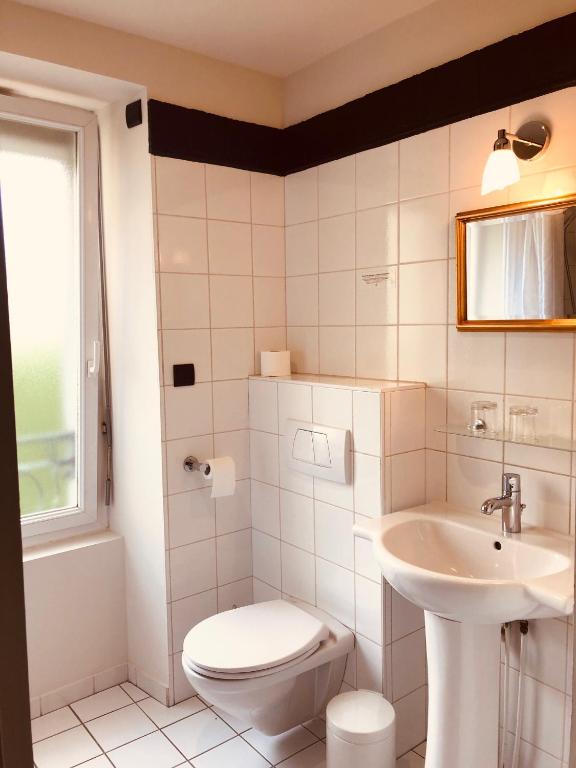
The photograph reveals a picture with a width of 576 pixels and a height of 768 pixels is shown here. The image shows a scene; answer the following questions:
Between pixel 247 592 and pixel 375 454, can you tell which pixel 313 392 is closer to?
pixel 375 454

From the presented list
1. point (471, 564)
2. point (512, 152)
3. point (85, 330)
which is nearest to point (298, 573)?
point (471, 564)

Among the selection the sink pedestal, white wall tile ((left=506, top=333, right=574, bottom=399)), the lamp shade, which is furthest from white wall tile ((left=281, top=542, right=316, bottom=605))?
the lamp shade

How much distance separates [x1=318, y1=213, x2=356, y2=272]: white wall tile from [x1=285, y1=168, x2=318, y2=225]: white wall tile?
89 mm

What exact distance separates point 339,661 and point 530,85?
73.4 inches

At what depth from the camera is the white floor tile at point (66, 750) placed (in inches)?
81.4

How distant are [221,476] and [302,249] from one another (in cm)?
94

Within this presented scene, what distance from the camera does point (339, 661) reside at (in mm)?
2148

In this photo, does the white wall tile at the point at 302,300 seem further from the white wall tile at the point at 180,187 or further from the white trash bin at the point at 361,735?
the white trash bin at the point at 361,735

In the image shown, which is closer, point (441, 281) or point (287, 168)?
point (441, 281)

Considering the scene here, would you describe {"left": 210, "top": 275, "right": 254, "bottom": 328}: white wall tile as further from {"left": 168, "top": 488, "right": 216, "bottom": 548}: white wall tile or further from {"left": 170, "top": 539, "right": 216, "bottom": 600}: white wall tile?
{"left": 170, "top": 539, "right": 216, "bottom": 600}: white wall tile

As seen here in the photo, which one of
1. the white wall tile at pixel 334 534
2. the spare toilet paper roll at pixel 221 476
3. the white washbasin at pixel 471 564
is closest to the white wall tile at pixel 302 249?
the spare toilet paper roll at pixel 221 476

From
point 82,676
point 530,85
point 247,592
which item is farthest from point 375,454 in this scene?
point 82,676

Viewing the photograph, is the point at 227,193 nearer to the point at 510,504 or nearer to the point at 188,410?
the point at 188,410

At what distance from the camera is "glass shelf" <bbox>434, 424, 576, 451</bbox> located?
5.48 ft
